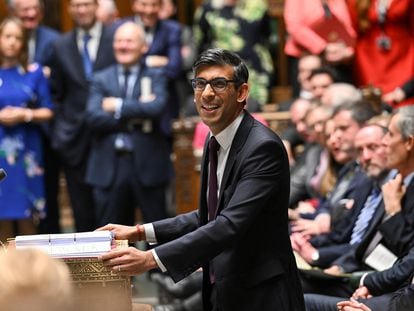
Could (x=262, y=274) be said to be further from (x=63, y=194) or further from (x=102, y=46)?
(x=63, y=194)

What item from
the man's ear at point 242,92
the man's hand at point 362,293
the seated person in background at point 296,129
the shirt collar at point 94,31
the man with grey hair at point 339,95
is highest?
the man's ear at point 242,92

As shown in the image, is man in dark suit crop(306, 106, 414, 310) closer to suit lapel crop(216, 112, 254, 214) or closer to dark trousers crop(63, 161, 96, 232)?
suit lapel crop(216, 112, 254, 214)

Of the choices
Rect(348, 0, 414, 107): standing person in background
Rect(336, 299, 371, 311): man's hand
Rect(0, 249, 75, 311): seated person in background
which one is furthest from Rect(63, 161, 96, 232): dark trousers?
Rect(0, 249, 75, 311): seated person in background

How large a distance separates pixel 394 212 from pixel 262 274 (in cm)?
124

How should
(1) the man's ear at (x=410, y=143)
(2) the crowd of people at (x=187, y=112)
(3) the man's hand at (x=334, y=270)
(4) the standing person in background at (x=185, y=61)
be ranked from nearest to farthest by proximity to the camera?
1. (1) the man's ear at (x=410, y=143)
2. (3) the man's hand at (x=334, y=270)
3. (2) the crowd of people at (x=187, y=112)
4. (4) the standing person in background at (x=185, y=61)

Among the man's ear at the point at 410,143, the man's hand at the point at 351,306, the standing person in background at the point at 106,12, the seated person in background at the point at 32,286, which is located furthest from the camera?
the standing person in background at the point at 106,12

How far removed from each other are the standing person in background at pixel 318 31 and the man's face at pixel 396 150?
2.49 m

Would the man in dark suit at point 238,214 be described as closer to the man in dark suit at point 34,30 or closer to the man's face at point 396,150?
the man's face at point 396,150

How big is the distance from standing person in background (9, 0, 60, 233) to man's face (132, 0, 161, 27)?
0.63 metres

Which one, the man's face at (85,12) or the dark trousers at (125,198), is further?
the man's face at (85,12)

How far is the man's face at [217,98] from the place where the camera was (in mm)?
3869

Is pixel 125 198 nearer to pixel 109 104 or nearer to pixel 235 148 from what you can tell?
pixel 109 104

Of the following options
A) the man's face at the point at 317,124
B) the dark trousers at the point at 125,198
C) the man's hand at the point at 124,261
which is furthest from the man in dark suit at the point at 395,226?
the dark trousers at the point at 125,198

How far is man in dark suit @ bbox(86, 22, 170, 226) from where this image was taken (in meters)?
7.38
